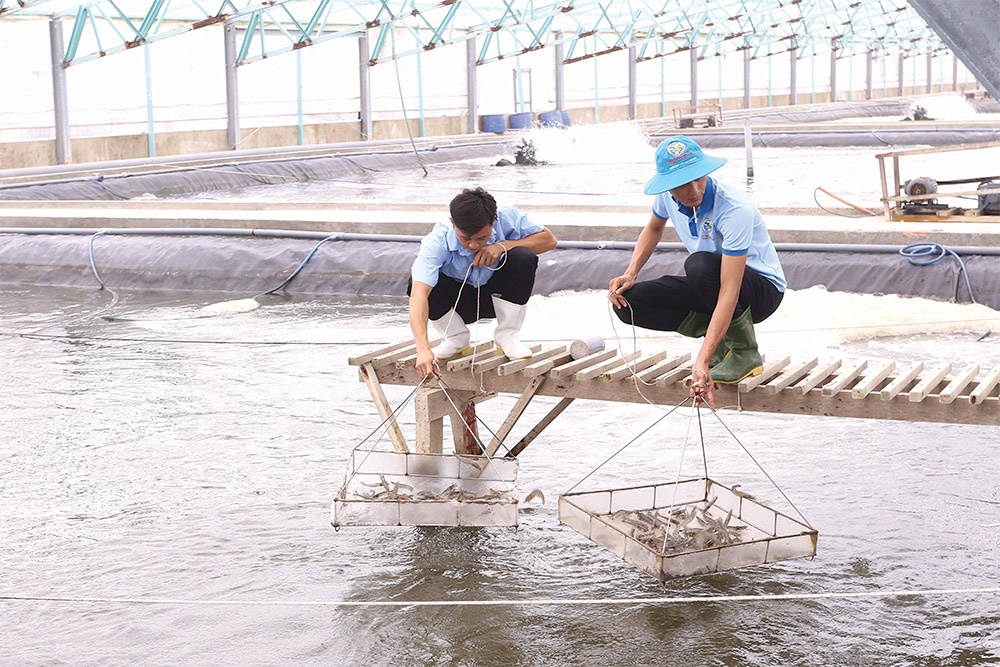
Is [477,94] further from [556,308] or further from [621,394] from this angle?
[621,394]

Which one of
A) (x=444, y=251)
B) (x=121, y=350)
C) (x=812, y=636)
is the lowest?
(x=812, y=636)

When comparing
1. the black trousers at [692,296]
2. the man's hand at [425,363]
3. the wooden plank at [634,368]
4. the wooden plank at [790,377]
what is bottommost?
the wooden plank at [790,377]

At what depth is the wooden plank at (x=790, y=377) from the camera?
373 centimetres

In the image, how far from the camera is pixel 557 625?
353 centimetres

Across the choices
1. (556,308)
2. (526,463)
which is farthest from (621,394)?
(556,308)

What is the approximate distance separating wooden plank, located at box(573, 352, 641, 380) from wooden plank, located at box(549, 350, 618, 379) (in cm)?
3

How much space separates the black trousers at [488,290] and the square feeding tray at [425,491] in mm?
519

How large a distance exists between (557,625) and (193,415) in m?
2.90

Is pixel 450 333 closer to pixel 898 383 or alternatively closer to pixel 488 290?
pixel 488 290

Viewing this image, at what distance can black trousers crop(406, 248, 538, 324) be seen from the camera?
4.14m

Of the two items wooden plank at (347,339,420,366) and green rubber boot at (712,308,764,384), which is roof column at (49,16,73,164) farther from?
green rubber boot at (712,308,764,384)

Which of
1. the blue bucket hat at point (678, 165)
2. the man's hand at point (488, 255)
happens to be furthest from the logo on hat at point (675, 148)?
the man's hand at point (488, 255)

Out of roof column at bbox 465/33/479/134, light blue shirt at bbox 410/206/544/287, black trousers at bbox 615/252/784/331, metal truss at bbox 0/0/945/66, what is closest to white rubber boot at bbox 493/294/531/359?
light blue shirt at bbox 410/206/544/287

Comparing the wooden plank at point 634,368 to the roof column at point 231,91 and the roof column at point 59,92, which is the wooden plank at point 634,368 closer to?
the roof column at point 59,92
